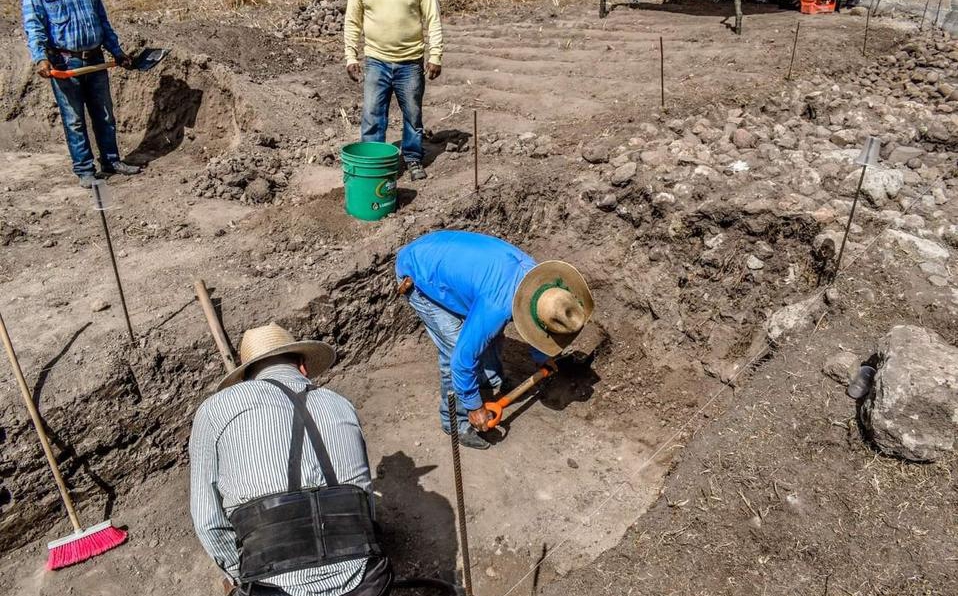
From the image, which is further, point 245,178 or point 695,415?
point 245,178

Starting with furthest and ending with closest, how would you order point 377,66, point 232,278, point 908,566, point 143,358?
point 377,66 < point 232,278 < point 143,358 < point 908,566

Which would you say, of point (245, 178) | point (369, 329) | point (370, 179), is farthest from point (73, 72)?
point (369, 329)

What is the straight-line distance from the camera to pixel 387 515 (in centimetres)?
405

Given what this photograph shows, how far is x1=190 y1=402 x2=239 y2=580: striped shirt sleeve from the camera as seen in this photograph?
8.13ft

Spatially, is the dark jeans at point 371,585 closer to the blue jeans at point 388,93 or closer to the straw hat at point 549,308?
the straw hat at point 549,308

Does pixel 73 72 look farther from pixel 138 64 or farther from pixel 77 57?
pixel 138 64

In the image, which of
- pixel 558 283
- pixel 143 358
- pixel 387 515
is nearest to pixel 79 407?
pixel 143 358

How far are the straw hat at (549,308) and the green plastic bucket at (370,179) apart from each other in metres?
1.98

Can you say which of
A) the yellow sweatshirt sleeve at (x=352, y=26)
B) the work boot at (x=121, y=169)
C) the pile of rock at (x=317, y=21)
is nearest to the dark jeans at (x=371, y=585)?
the yellow sweatshirt sleeve at (x=352, y=26)

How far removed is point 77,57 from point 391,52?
2732 millimetres

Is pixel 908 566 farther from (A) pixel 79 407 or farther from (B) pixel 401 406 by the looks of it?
(A) pixel 79 407

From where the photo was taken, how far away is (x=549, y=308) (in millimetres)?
3564

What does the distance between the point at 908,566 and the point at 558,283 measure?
2027 mm

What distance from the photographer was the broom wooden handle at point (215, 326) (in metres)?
4.09
